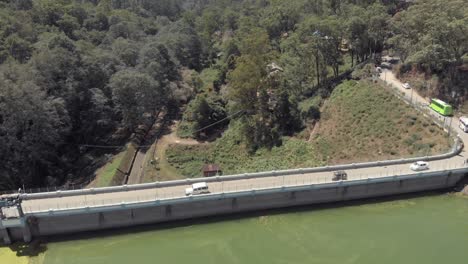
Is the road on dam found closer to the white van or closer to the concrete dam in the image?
the concrete dam

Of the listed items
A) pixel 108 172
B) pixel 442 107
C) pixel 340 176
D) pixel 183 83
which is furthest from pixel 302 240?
pixel 183 83

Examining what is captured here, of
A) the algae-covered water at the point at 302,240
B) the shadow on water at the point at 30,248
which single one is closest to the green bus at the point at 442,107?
the algae-covered water at the point at 302,240

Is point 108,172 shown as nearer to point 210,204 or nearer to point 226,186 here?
point 210,204

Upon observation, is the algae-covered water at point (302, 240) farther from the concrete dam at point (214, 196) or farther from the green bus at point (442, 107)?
the green bus at point (442, 107)

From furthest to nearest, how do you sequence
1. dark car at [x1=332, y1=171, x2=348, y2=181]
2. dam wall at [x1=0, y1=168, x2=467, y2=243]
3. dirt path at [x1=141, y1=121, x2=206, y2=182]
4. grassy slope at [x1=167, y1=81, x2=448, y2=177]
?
dirt path at [x1=141, y1=121, x2=206, y2=182] < grassy slope at [x1=167, y1=81, x2=448, y2=177] < dark car at [x1=332, y1=171, x2=348, y2=181] < dam wall at [x1=0, y1=168, x2=467, y2=243]

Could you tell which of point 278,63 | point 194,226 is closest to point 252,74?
point 278,63

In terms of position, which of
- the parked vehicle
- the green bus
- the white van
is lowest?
the white van

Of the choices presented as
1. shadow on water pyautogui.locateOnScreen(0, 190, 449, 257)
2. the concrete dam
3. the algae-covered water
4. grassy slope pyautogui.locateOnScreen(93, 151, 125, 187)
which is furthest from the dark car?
grassy slope pyautogui.locateOnScreen(93, 151, 125, 187)
